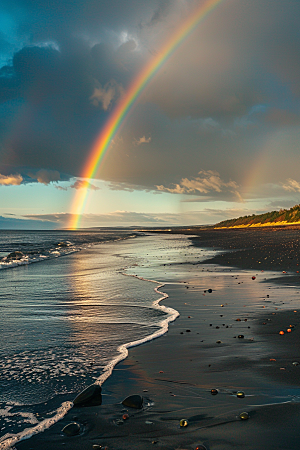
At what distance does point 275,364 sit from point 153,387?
6.25ft

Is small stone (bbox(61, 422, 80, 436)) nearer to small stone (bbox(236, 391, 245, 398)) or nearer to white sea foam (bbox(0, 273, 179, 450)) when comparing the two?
white sea foam (bbox(0, 273, 179, 450))

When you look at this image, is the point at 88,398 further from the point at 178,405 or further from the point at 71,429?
the point at 178,405

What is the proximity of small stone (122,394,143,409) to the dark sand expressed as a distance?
0.24 feet

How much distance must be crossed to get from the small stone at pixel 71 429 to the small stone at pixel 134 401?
637mm

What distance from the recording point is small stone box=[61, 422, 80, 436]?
3440 millimetres

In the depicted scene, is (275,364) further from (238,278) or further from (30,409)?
(238,278)

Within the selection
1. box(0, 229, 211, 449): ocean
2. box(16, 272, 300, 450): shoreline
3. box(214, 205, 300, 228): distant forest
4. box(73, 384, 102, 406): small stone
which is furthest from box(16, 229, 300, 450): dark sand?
box(214, 205, 300, 228): distant forest

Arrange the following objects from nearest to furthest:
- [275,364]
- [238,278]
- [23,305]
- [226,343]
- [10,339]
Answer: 1. [275,364]
2. [226,343]
3. [10,339]
4. [23,305]
5. [238,278]

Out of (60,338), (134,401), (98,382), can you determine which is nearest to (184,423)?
(134,401)

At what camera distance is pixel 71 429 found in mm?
3475

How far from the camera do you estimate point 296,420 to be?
3.41 metres

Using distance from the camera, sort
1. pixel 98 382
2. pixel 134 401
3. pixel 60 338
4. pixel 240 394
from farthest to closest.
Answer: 1. pixel 60 338
2. pixel 98 382
3. pixel 240 394
4. pixel 134 401

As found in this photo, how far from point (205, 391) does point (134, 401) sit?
943 millimetres

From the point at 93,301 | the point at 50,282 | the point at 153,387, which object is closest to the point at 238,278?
the point at 93,301
